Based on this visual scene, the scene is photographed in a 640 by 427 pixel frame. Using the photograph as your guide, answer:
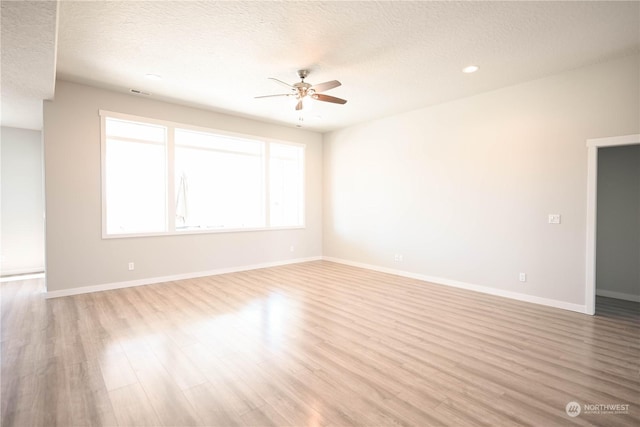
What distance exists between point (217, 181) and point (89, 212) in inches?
84.9

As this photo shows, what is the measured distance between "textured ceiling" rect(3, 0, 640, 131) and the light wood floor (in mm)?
3045

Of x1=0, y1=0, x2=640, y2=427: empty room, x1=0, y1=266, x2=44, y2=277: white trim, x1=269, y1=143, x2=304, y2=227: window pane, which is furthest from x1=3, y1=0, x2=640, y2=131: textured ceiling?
x1=0, y1=266, x2=44, y2=277: white trim

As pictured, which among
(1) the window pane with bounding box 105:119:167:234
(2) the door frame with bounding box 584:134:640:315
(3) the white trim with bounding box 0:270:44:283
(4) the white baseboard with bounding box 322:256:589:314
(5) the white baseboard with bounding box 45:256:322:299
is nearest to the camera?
(2) the door frame with bounding box 584:134:640:315

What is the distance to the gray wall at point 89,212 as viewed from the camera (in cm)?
436

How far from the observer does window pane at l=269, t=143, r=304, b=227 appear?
22.5 feet

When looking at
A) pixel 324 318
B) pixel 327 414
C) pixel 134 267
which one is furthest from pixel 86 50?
pixel 327 414

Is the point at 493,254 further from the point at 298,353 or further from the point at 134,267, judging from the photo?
the point at 134,267

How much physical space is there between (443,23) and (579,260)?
3344 mm

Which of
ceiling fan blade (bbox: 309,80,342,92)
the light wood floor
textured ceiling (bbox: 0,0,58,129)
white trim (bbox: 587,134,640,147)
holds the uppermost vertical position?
textured ceiling (bbox: 0,0,58,129)

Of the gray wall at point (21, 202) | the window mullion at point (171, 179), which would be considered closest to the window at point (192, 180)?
the window mullion at point (171, 179)

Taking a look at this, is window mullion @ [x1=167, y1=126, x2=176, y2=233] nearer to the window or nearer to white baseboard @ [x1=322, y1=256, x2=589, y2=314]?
the window

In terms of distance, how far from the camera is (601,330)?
10.7 ft

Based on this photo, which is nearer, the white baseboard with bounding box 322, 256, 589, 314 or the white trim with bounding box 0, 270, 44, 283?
the white baseboard with bounding box 322, 256, 589, 314

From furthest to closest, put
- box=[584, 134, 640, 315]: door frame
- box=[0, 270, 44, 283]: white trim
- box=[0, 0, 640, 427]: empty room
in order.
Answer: box=[0, 270, 44, 283]: white trim < box=[584, 134, 640, 315]: door frame < box=[0, 0, 640, 427]: empty room
